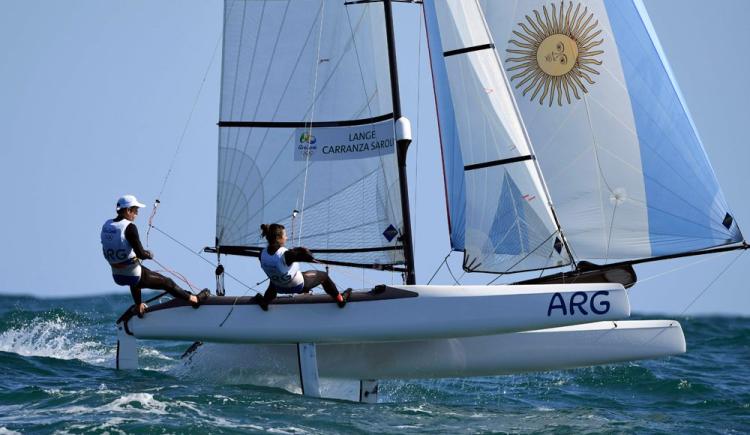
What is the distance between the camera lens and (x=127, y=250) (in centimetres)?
1058

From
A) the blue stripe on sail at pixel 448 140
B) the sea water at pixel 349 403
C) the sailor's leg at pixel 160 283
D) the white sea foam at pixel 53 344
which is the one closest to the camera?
the sea water at pixel 349 403

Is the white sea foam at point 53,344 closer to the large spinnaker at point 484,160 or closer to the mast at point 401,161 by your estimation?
the mast at point 401,161

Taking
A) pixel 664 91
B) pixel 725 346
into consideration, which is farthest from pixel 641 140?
pixel 725 346

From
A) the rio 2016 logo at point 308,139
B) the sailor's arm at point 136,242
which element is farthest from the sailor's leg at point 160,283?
the rio 2016 logo at point 308,139

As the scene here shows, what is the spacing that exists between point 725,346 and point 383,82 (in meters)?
8.89

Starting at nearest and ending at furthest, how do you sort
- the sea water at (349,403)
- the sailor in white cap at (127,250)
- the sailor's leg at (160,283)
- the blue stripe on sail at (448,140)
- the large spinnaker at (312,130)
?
the sea water at (349,403)
the sailor in white cap at (127,250)
the sailor's leg at (160,283)
the large spinnaker at (312,130)
the blue stripe on sail at (448,140)

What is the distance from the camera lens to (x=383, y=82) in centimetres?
1183

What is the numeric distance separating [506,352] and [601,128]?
289 centimetres

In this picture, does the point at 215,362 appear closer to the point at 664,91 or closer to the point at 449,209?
the point at 449,209

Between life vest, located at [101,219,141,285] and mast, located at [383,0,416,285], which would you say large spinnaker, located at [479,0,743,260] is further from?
life vest, located at [101,219,141,285]

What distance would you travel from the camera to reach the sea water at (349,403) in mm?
8898

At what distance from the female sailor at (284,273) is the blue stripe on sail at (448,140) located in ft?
6.11

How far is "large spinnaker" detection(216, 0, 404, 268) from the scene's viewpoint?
464 inches

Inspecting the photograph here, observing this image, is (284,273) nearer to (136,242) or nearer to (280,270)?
(280,270)
